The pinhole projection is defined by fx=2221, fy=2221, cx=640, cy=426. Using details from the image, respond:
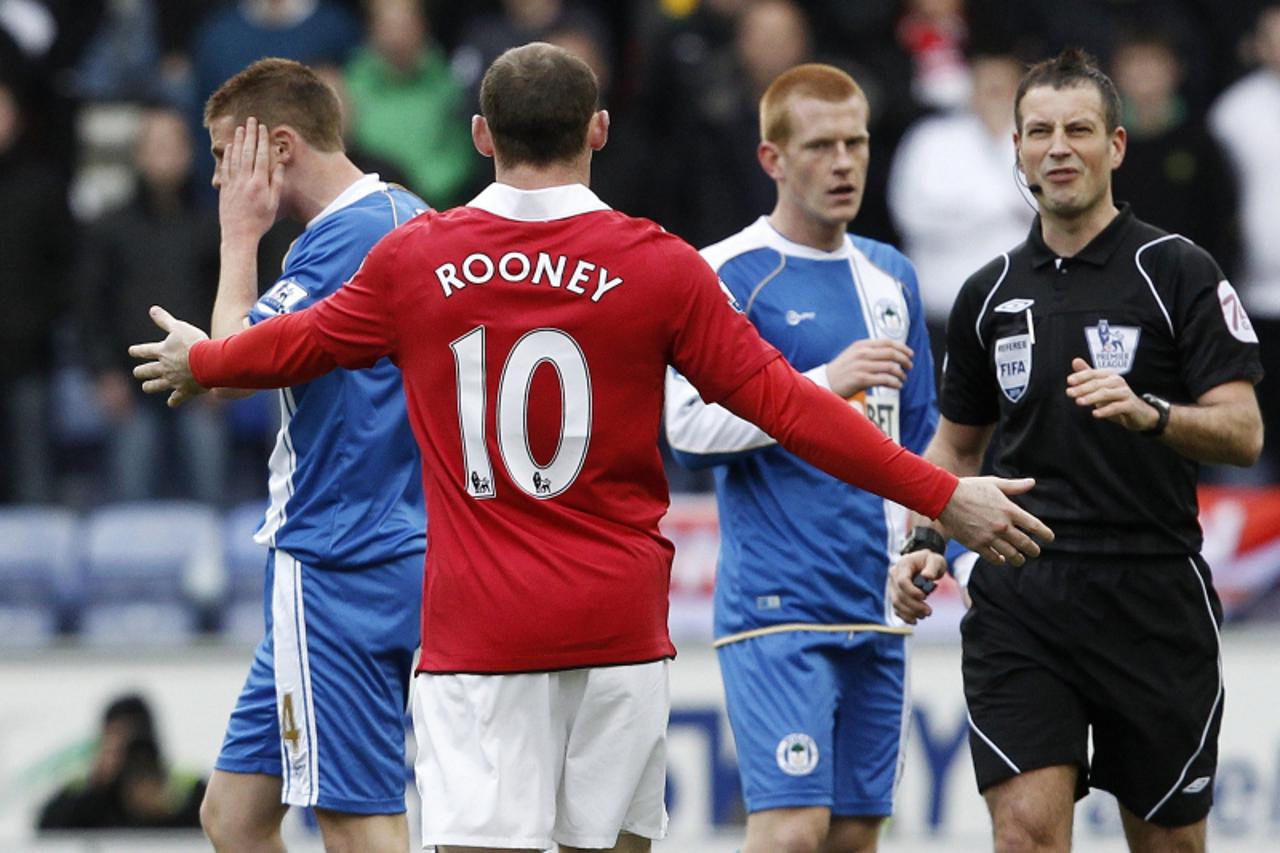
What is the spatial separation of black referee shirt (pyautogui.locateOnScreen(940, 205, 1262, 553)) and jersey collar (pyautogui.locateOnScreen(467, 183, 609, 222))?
Result: 152 centimetres

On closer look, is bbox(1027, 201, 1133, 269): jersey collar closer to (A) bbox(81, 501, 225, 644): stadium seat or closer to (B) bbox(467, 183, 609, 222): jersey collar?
(B) bbox(467, 183, 609, 222): jersey collar

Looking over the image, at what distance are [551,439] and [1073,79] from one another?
1.95 m

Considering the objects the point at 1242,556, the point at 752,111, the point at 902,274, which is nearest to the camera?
the point at 902,274

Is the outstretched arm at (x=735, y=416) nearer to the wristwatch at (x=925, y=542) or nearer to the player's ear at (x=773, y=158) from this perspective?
the wristwatch at (x=925, y=542)

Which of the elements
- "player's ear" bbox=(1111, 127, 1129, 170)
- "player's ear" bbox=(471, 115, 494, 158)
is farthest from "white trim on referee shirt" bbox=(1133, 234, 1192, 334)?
"player's ear" bbox=(471, 115, 494, 158)

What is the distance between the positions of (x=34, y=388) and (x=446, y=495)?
273 inches

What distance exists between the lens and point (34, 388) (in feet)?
37.9

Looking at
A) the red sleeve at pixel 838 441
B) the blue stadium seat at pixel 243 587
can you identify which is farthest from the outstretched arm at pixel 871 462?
the blue stadium seat at pixel 243 587

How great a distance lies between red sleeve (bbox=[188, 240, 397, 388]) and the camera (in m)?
5.13

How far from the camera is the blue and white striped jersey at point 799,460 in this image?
6.79 metres

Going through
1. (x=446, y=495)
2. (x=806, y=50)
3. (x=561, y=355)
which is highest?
(x=806, y=50)

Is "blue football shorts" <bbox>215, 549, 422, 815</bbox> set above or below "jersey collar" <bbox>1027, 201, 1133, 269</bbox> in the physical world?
below

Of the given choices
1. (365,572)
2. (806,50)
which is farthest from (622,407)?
(806,50)

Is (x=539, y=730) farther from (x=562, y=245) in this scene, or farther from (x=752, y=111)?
(x=752, y=111)
